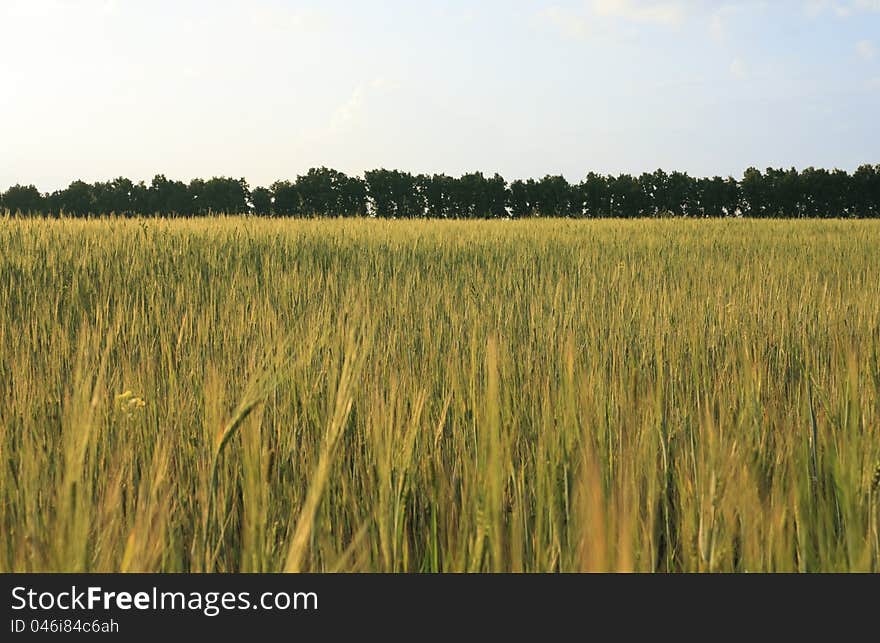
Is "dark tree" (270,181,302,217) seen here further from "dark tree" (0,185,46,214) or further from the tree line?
"dark tree" (0,185,46,214)

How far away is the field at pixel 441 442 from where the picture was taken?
0.95m

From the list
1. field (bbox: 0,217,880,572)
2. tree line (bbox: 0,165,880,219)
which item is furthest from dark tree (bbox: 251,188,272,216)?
field (bbox: 0,217,880,572)

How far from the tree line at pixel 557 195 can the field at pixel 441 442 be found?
1338 inches

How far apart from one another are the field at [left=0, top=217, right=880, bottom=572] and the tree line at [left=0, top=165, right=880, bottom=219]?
34.0 meters

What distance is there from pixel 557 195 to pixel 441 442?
125 ft

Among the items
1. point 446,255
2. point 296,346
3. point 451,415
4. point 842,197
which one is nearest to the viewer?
point 451,415

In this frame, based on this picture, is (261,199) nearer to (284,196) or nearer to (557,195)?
(284,196)

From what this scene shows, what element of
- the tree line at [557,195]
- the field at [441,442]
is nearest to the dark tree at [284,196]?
the tree line at [557,195]
